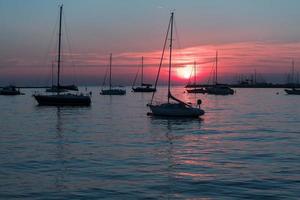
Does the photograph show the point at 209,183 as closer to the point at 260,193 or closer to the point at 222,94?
the point at 260,193

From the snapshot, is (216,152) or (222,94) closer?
(216,152)

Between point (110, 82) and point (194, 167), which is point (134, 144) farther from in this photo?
point (110, 82)

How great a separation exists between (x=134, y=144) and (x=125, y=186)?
13.8m

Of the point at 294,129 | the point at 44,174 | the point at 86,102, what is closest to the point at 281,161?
the point at 44,174

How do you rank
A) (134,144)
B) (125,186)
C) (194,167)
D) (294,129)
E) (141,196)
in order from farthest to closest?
(294,129) → (134,144) → (194,167) → (125,186) → (141,196)

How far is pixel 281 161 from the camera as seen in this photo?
81.1 ft

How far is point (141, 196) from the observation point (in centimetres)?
1692

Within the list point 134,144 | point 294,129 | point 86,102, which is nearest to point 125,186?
point 134,144

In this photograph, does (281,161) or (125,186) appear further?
(281,161)

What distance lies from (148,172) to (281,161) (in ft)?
23.7

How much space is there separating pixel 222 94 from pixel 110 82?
126ft

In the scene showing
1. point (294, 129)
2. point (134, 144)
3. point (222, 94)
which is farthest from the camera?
point (222, 94)

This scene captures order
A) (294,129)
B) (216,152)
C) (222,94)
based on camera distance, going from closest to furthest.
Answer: (216,152) → (294,129) → (222,94)

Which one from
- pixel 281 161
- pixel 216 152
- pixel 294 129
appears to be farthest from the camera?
pixel 294 129
